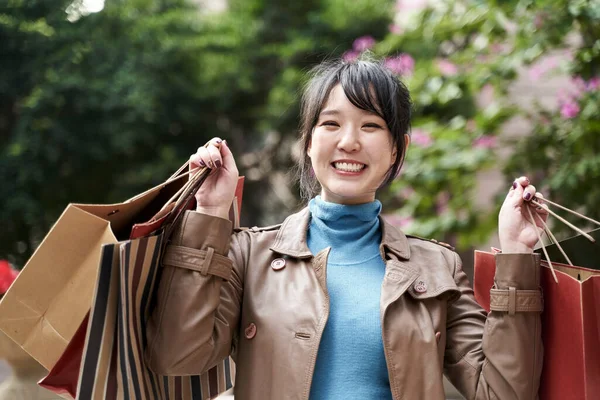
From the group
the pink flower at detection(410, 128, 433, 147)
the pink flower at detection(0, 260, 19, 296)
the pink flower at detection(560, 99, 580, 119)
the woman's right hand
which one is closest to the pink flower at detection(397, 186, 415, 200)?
the pink flower at detection(410, 128, 433, 147)

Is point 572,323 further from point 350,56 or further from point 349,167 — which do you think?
point 350,56

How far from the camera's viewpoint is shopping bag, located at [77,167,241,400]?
55.9 inches

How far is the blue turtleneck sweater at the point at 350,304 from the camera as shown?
1562 mm

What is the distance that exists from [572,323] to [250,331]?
2.12 feet

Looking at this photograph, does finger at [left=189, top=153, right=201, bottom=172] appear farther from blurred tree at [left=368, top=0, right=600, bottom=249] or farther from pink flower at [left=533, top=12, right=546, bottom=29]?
pink flower at [left=533, top=12, right=546, bottom=29]

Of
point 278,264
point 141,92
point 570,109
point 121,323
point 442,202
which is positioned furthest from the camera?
point 141,92

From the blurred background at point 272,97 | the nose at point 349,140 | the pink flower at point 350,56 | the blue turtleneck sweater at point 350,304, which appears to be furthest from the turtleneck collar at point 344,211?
the blurred background at point 272,97

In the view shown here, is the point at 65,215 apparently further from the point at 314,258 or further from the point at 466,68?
the point at 466,68

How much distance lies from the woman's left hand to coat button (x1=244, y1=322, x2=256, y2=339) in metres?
0.55

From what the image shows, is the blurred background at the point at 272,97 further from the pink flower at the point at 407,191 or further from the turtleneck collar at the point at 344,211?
the turtleneck collar at the point at 344,211

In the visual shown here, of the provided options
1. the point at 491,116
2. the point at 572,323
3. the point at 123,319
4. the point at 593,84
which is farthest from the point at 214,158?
the point at 491,116

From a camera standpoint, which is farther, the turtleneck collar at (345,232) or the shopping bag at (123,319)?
the turtleneck collar at (345,232)

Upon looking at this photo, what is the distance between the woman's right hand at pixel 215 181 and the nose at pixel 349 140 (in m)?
0.24

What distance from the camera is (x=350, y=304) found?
1.62 metres
